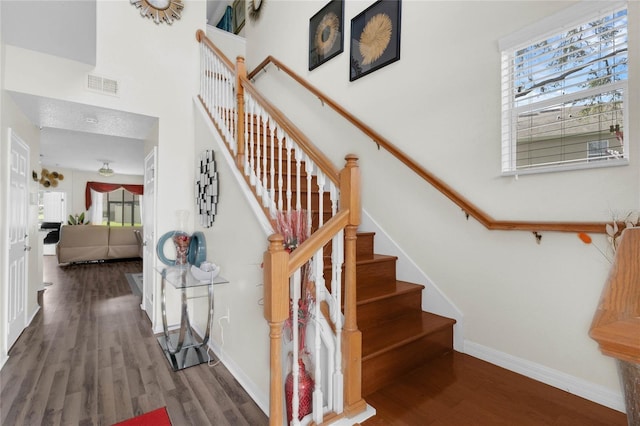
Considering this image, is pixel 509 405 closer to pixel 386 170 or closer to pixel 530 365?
pixel 530 365

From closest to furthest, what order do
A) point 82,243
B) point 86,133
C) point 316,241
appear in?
point 316,241
point 86,133
point 82,243

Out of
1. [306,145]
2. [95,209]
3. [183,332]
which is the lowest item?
[183,332]

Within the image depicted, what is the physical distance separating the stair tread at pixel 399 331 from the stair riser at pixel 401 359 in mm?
34

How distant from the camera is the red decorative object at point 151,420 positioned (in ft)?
6.11

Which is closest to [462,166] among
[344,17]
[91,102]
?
[344,17]

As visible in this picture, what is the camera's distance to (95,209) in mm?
11188

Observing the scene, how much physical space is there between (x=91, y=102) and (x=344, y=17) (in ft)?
8.82

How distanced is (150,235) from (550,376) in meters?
3.96

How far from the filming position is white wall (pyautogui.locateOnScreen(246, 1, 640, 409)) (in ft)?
5.63

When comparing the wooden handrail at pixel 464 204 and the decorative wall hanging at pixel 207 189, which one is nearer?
the wooden handrail at pixel 464 204

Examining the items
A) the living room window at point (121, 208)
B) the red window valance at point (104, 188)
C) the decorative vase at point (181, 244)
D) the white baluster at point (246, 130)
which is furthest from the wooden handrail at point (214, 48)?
the living room window at point (121, 208)

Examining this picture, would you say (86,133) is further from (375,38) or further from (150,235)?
(375,38)

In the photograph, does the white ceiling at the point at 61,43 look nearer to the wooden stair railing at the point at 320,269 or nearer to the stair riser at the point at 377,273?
the wooden stair railing at the point at 320,269

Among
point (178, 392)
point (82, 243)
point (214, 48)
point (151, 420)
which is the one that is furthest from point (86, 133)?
point (151, 420)
